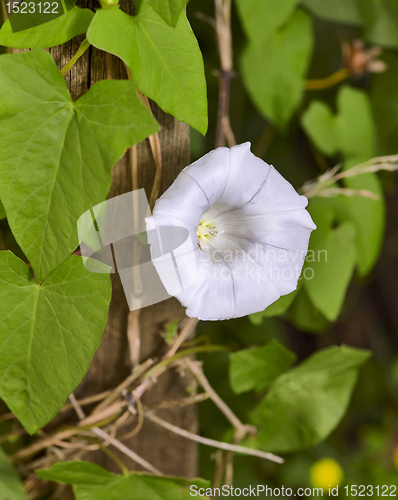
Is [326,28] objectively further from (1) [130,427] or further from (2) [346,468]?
(2) [346,468]

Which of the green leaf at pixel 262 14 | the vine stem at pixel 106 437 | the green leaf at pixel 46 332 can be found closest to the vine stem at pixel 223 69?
the green leaf at pixel 262 14

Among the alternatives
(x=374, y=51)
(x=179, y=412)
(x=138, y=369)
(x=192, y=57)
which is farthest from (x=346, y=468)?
(x=192, y=57)

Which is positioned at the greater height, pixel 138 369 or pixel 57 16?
pixel 57 16

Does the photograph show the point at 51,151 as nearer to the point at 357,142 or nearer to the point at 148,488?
the point at 148,488

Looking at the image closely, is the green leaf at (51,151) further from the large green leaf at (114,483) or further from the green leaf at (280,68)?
the green leaf at (280,68)

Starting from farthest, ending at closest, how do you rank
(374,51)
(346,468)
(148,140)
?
1. (346,468)
2. (374,51)
3. (148,140)

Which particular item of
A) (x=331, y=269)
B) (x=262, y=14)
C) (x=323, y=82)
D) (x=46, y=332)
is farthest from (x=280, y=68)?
(x=46, y=332)
